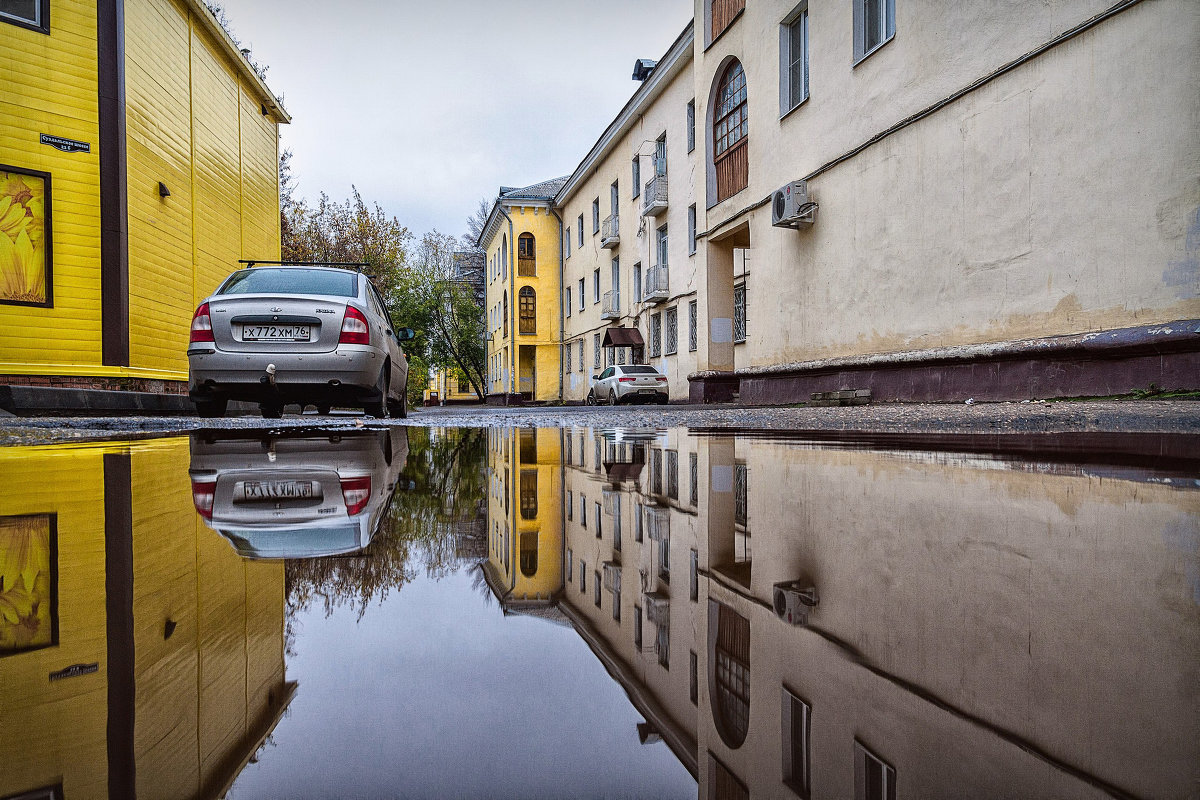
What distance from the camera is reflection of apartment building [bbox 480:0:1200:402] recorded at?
6727 millimetres

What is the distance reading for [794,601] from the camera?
0.94m

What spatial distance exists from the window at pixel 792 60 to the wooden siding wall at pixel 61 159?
10.7 m

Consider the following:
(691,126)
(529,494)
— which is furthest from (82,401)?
(691,126)

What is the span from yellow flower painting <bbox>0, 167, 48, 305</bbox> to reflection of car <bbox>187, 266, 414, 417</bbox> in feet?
18.6

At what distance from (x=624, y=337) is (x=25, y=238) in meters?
18.8

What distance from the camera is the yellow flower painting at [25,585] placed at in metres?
0.76

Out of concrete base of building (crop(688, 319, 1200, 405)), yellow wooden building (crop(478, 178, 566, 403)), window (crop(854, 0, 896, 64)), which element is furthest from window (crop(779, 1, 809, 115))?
yellow wooden building (crop(478, 178, 566, 403))

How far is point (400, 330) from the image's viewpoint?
8969 millimetres

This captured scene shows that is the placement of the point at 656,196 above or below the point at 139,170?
above

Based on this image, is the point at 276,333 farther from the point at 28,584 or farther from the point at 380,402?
the point at 28,584

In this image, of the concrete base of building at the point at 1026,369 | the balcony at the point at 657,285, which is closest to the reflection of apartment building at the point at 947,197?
the concrete base of building at the point at 1026,369

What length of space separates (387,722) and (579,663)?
0.21 metres

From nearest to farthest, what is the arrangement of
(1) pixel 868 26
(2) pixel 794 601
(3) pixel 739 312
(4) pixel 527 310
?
(2) pixel 794 601 → (1) pixel 868 26 → (3) pixel 739 312 → (4) pixel 527 310

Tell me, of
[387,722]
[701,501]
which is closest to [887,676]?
[387,722]
